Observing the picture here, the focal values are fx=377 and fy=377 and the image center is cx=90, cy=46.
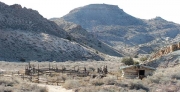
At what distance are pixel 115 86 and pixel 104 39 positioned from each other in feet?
479

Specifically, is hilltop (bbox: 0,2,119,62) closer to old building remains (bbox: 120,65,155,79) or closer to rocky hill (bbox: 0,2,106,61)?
rocky hill (bbox: 0,2,106,61)

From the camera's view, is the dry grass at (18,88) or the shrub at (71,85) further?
the shrub at (71,85)

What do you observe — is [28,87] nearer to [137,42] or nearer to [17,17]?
[17,17]

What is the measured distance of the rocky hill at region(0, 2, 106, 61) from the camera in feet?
260

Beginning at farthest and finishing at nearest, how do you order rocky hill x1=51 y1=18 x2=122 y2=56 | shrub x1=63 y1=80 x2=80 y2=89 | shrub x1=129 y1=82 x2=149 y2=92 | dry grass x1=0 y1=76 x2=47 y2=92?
rocky hill x1=51 y1=18 x2=122 y2=56
shrub x1=63 y1=80 x2=80 y2=89
shrub x1=129 y1=82 x2=149 y2=92
dry grass x1=0 y1=76 x2=47 y2=92

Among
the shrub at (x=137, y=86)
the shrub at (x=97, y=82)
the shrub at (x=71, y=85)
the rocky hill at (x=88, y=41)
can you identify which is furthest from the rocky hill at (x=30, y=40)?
the shrub at (x=137, y=86)

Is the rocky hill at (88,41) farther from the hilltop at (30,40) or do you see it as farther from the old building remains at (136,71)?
the old building remains at (136,71)

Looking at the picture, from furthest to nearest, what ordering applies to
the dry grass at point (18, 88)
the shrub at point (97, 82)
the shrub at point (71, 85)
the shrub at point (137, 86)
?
the shrub at point (97, 82)
the shrub at point (71, 85)
the shrub at point (137, 86)
the dry grass at point (18, 88)

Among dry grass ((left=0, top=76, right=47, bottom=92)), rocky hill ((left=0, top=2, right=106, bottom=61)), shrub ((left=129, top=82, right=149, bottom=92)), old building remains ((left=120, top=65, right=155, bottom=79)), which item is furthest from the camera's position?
rocky hill ((left=0, top=2, right=106, bottom=61))

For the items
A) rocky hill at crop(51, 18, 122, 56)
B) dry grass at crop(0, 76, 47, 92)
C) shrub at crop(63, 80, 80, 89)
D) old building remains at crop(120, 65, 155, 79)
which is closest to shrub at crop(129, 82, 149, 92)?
shrub at crop(63, 80, 80, 89)

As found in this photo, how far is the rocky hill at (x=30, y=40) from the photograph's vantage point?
7931 centimetres

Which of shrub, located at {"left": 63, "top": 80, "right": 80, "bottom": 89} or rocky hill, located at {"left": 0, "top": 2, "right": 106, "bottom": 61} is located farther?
rocky hill, located at {"left": 0, "top": 2, "right": 106, "bottom": 61}

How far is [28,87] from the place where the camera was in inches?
1109

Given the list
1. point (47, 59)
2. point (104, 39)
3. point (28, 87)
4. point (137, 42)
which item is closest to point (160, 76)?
point (28, 87)
